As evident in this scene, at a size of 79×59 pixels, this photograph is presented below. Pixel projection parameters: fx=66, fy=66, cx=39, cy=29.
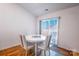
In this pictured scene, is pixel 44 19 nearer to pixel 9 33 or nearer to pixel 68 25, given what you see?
pixel 68 25

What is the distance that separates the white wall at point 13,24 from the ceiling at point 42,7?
0.28ft

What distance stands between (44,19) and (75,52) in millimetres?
732

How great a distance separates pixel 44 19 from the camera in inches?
45.9

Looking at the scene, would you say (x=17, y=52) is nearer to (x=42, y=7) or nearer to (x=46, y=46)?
(x=46, y=46)

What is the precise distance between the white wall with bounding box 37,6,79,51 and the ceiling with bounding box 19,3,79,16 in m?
0.07

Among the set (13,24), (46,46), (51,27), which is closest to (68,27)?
(51,27)

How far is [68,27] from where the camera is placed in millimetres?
1128

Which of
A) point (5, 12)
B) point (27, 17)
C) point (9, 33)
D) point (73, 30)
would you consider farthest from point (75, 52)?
point (5, 12)

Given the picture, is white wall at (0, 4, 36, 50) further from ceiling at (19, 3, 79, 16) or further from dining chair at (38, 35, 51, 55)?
dining chair at (38, 35, 51, 55)

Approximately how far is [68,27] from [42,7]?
0.56 metres

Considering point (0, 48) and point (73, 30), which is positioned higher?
point (73, 30)

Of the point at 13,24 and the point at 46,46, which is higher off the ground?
the point at 13,24

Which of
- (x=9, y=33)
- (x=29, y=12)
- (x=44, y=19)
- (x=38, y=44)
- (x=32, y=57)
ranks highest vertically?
(x=29, y=12)

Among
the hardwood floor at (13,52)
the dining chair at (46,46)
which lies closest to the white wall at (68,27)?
the dining chair at (46,46)
